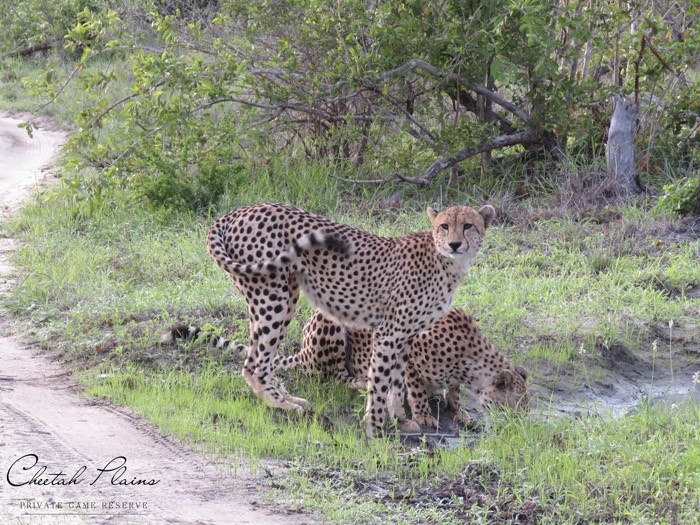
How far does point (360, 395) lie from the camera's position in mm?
5523

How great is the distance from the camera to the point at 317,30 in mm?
9148

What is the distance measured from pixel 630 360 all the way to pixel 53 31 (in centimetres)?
1297

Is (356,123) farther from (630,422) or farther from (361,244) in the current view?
(630,422)

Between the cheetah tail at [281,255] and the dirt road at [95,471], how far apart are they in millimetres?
946

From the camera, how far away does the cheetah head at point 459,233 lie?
5039 mm

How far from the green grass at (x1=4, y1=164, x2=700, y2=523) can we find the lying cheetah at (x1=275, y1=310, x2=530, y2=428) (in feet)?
0.52

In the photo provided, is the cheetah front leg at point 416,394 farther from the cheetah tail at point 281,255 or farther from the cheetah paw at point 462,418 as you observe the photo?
the cheetah tail at point 281,255

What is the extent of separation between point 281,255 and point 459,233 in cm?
96

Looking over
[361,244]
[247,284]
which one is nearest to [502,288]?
[361,244]

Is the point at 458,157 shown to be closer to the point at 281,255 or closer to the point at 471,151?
the point at 471,151

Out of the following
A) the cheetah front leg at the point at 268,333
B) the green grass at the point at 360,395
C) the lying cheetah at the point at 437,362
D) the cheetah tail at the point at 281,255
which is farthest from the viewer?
the lying cheetah at the point at 437,362

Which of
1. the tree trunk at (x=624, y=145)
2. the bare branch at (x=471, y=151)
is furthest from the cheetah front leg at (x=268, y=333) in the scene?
the tree trunk at (x=624, y=145)

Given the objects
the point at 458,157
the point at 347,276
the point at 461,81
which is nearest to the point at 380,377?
the point at 347,276

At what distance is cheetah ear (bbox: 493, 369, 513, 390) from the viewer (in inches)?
210
